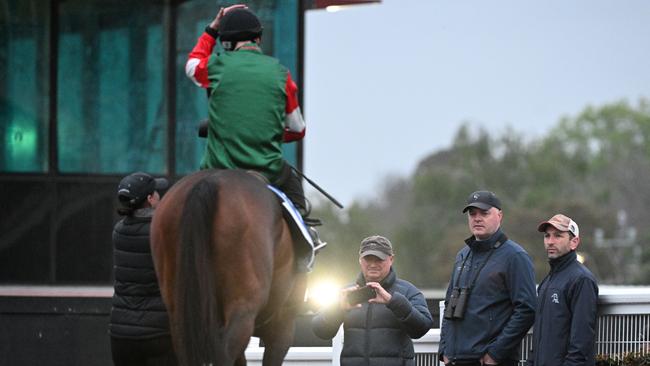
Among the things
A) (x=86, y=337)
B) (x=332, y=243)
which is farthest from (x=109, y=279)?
(x=332, y=243)

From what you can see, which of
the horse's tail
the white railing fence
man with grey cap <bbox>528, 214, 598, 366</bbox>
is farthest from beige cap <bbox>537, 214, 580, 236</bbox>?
the horse's tail

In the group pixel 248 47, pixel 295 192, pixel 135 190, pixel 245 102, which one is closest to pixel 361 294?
pixel 295 192

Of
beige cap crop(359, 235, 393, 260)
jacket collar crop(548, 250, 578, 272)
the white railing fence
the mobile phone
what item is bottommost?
the white railing fence

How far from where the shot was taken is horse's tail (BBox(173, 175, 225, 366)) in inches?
300

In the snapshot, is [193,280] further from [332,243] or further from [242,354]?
[332,243]

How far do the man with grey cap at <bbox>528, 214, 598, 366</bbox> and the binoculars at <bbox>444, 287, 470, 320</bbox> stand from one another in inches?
19.1

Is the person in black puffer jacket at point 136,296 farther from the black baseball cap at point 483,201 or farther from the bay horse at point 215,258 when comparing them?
the black baseball cap at point 483,201

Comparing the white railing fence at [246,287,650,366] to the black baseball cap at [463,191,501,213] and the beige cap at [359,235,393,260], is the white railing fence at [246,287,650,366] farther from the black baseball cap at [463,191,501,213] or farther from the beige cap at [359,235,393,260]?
the beige cap at [359,235,393,260]

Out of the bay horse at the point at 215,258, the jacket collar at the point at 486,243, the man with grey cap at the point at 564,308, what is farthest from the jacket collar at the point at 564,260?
the bay horse at the point at 215,258

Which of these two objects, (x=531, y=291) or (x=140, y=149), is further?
(x=140, y=149)

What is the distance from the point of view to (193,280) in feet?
25.2

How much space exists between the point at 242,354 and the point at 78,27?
11380 mm

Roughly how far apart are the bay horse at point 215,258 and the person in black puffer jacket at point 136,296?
1.34 meters

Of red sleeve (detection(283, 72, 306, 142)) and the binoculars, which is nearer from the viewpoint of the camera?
red sleeve (detection(283, 72, 306, 142))
